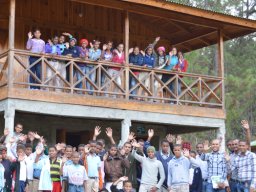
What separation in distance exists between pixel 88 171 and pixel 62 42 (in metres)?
4.66

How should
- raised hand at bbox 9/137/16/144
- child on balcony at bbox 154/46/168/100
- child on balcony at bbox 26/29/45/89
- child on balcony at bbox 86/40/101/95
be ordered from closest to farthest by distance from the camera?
raised hand at bbox 9/137/16/144, child on balcony at bbox 26/29/45/89, child on balcony at bbox 86/40/101/95, child on balcony at bbox 154/46/168/100

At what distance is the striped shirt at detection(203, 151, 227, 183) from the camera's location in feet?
45.5

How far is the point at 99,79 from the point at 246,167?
5.66m

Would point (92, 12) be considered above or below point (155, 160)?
above

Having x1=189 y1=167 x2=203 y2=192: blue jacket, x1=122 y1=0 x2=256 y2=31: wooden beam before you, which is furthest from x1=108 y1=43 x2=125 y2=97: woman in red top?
x1=189 y1=167 x2=203 y2=192: blue jacket

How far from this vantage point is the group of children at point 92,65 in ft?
56.3

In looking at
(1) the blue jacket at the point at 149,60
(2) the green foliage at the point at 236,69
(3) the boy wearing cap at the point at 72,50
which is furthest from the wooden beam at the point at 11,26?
(2) the green foliage at the point at 236,69

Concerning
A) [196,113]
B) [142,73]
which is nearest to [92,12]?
[142,73]

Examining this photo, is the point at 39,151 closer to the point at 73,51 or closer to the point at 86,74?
the point at 86,74

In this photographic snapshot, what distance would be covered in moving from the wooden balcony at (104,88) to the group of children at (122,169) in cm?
203

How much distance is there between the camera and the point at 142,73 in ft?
61.5

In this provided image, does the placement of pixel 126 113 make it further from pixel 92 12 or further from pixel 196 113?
pixel 92 12

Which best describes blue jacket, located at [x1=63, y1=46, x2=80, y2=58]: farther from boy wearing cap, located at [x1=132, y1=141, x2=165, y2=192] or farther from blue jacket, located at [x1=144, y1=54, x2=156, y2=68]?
boy wearing cap, located at [x1=132, y1=141, x2=165, y2=192]

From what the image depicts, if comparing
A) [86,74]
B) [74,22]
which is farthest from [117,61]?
[74,22]
